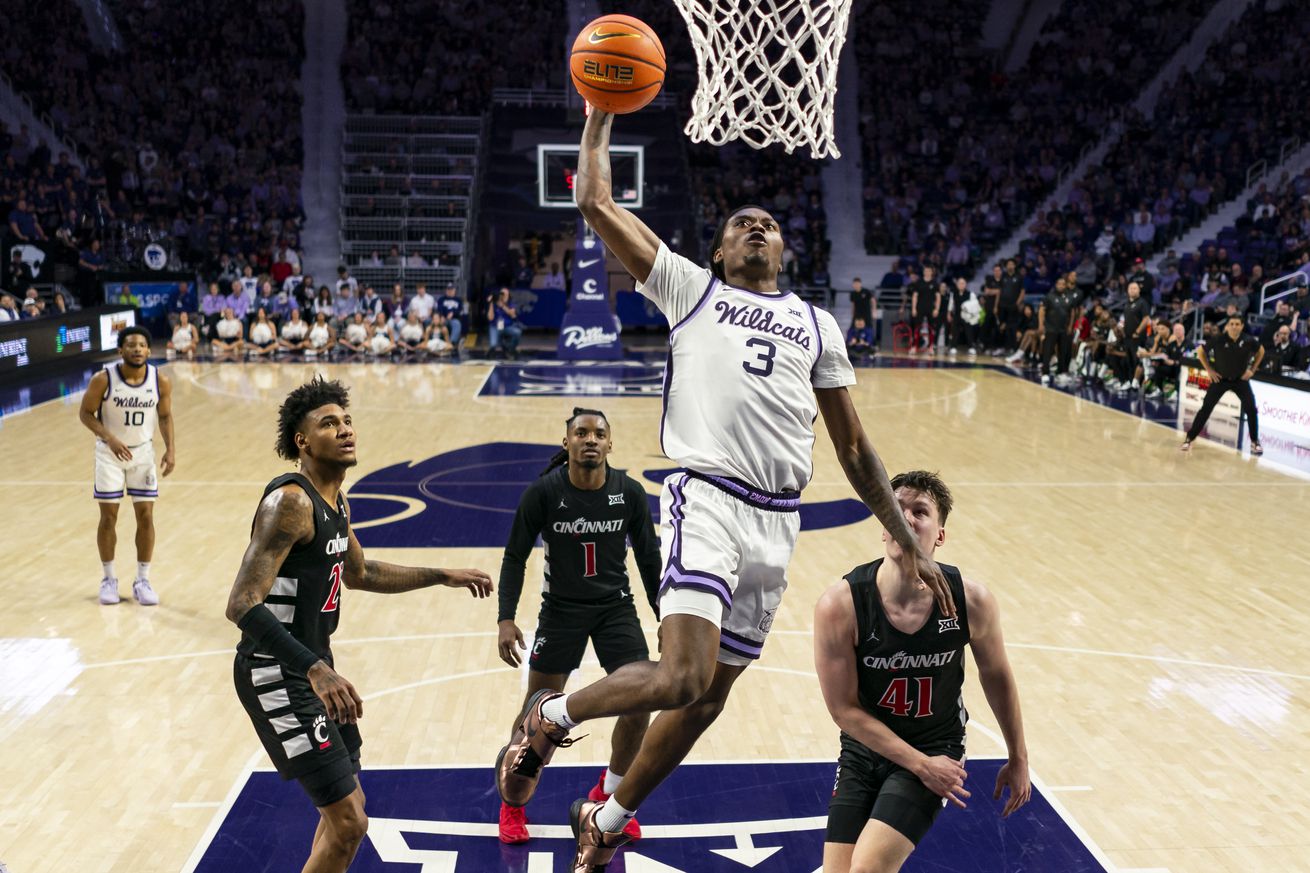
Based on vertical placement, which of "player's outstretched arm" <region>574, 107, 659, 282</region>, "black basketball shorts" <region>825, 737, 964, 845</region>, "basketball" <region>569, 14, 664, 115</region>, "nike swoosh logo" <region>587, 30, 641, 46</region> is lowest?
"black basketball shorts" <region>825, 737, 964, 845</region>

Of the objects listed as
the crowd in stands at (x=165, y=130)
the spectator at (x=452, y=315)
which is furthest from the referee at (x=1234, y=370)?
the crowd in stands at (x=165, y=130)

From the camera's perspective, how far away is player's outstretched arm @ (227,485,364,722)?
3.50 m

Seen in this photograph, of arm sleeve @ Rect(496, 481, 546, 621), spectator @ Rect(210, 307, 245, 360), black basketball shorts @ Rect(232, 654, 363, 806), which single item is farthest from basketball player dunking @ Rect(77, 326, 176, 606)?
spectator @ Rect(210, 307, 245, 360)

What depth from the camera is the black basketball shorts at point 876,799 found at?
348 centimetres

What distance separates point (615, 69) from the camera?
3.77m

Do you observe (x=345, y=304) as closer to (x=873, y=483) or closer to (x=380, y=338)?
(x=380, y=338)

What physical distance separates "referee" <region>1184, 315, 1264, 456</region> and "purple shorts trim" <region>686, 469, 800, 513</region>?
10.5 m

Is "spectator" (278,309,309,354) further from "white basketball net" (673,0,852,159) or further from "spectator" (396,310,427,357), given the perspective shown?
"white basketball net" (673,0,852,159)

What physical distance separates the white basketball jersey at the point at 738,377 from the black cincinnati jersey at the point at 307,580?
3.51ft

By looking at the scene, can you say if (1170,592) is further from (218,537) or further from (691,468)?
(218,537)

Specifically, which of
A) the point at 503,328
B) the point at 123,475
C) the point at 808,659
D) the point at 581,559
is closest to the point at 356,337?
the point at 503,328

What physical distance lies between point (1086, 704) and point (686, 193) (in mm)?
23638

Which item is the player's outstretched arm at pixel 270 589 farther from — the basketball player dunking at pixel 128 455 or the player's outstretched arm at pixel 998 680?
the basketball player dunking at pixel 128 455

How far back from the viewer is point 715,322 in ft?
12.5
